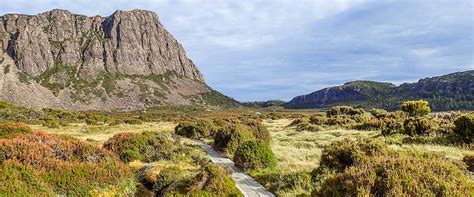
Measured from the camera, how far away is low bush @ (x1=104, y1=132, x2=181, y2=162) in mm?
16891

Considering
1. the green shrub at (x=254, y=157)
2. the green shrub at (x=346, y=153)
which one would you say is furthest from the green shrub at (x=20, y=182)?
the green shrub at (x=346, y=153)

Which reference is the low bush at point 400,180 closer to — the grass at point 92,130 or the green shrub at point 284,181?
the green shrub at point 284,181

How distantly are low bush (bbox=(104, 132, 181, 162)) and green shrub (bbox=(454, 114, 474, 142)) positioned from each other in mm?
16855

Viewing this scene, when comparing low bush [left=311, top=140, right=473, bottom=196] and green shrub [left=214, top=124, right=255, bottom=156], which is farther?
green shrub [left=214, top=124, right=255, bottom=156]

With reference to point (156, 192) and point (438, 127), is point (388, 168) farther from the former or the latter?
point (438, 127)

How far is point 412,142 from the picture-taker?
21609mm

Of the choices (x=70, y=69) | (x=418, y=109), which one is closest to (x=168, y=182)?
(x=418, y=109)

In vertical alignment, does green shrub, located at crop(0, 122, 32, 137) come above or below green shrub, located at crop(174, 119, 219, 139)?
above

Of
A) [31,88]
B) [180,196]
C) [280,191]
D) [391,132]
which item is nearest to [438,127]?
[391,132]

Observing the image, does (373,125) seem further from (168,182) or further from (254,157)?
(168,182)

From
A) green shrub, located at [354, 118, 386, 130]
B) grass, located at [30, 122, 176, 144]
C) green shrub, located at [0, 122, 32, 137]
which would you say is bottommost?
grass, located at [30, 122, 176, 144]

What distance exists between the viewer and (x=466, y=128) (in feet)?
71.2

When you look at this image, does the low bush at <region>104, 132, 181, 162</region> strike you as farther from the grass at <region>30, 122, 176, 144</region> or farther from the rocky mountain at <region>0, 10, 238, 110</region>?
the rocky mountain at <region>0, 10, 238, 110</region>

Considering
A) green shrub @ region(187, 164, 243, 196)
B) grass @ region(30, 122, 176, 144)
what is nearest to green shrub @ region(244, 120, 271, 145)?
grass @ region(30, 122, 176, 144)
